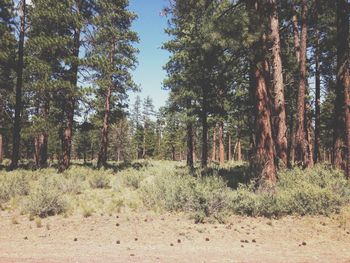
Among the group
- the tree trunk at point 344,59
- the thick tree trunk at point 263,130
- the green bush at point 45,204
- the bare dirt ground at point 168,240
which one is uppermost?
the tree trunk at point 344,59

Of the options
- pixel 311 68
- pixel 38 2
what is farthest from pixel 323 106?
pixel 38 2

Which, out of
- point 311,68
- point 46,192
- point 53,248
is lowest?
point 53,248

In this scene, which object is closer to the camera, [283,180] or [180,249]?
[180,249]

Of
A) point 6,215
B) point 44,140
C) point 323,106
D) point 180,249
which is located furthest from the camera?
point 323,106

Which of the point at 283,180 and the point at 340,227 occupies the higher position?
the point at 283,180

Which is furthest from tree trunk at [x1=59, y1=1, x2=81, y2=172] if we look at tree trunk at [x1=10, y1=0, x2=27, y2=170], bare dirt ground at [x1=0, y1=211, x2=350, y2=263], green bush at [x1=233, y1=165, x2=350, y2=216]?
green bush at [x1=233, y1=165, x2=350, y2=216]

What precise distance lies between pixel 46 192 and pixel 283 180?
280 inches

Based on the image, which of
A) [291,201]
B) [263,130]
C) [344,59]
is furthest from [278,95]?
[291,201]

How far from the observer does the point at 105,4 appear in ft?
64.0

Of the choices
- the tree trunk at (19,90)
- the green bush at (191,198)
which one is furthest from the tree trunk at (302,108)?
the tree trunk at (19,90)

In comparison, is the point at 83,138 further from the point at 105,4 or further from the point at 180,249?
the point at 180,249

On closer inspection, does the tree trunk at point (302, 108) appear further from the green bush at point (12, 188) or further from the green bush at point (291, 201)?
the green bush at point (12, 188)

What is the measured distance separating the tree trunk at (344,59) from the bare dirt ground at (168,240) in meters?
5.51

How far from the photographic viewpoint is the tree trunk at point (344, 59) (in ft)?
41.5
